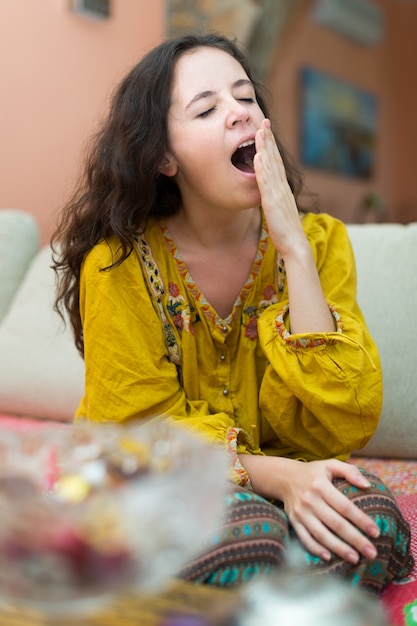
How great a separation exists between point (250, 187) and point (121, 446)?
704 millimetres

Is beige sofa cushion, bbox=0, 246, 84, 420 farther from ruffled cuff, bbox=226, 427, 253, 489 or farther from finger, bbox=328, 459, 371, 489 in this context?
finger, bbox=328, 459, 371, 489

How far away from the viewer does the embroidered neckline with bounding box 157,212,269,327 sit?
4.31 feet

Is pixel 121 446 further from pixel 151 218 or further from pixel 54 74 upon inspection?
pixel 54 74

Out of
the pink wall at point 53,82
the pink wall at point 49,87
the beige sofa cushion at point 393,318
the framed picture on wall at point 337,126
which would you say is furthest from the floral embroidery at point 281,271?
the framed picture on wall at point 337,126

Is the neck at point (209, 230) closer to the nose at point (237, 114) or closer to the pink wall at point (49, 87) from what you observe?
the nose at point (237, 114)

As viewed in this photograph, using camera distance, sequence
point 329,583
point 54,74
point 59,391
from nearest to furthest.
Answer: point 329,583 → point 59,391 → point 54,74

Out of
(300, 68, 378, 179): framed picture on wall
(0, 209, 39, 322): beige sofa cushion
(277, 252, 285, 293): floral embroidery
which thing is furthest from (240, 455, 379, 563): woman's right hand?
(300, 68, 378, 179): framed picture on wall

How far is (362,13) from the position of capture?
18.2 feet

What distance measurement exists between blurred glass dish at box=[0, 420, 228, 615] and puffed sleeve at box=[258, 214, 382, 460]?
0.54 m

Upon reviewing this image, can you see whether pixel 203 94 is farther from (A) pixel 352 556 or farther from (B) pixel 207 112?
(A) pixel 352 556

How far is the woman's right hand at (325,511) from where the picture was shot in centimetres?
91

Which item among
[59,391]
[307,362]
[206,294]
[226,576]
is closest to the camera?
[226,576]

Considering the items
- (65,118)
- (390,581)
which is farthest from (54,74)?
(390,581)

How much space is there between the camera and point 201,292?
1332 millimetres
